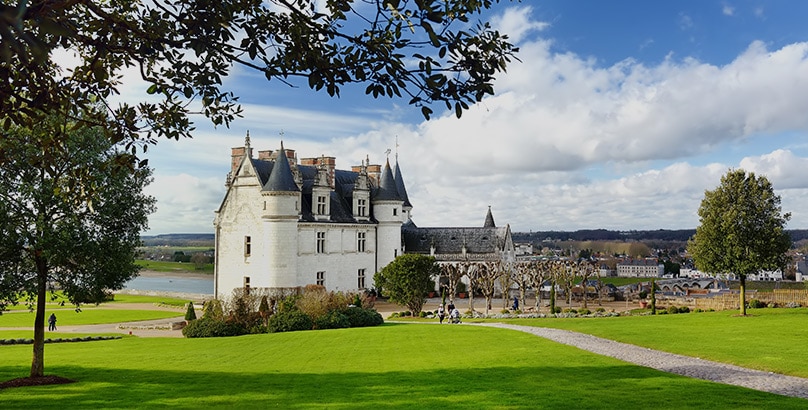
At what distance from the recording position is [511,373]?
1539 cm

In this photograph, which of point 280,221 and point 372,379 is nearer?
point 372,379

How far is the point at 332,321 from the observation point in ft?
107

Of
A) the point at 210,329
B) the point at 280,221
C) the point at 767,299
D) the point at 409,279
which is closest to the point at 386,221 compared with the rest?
the point at 280,221

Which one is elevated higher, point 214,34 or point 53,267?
point 214,34

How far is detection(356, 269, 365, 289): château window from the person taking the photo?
5375 cm

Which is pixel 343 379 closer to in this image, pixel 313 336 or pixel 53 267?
pixel 53 267

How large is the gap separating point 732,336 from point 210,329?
75.7ft

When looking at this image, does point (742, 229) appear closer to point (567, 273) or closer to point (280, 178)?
point (567, 273)

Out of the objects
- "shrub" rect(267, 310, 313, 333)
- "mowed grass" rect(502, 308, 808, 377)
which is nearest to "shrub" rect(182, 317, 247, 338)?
"shrub" rect(267, 310, 313, 333)

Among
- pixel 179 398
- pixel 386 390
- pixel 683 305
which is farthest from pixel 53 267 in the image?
pixel 683 305

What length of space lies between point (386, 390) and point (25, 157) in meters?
11.2

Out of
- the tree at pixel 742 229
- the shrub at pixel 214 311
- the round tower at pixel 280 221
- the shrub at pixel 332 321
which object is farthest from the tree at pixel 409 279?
the tree at pixel 742 229

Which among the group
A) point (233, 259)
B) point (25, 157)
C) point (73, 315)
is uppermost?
point (25, 157)

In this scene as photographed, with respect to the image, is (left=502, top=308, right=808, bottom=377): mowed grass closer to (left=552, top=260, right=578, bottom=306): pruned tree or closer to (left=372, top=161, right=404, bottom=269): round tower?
(left=552, top=260, right=578, bottom=306): pruned tree
